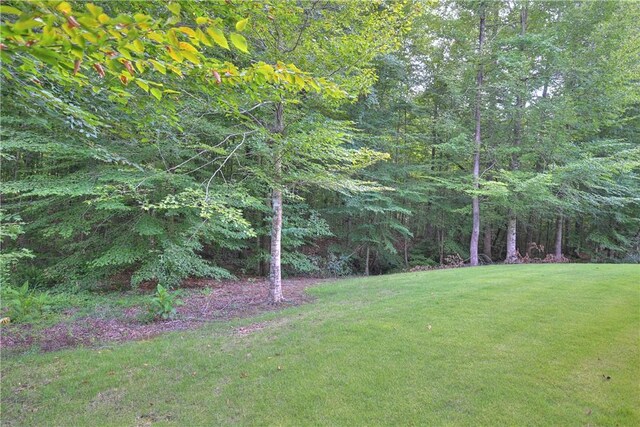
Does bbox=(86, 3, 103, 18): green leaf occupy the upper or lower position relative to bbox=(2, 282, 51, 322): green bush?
upper

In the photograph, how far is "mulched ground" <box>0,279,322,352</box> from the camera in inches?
193

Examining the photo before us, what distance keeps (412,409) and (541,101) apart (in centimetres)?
1415

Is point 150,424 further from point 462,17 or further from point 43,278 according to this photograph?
point 462,17

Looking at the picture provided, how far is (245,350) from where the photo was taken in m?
4.34

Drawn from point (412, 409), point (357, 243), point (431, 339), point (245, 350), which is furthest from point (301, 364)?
point (357, 243)

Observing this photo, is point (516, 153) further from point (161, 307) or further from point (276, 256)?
point (161, 307)

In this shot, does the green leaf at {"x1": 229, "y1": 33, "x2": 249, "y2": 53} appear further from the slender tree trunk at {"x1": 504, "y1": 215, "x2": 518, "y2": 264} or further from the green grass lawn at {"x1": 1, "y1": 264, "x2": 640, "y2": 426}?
the slender tree trunk at {"x1": 504, "y1": 215, "x2": 518, "y2": 264}

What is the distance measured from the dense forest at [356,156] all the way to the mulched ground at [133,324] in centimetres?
71

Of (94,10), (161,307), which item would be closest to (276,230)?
(161,307)

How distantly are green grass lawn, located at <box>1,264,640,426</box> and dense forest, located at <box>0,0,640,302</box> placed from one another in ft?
6.32

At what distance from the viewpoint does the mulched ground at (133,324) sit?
491cm

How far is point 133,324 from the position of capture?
227 inches

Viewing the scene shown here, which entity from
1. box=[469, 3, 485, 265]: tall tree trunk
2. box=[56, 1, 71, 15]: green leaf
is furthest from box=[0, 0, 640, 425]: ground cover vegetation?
box=[469, 3, 485, 265]: tall tree trunk

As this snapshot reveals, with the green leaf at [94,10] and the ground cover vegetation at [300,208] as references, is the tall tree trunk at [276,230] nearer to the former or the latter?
the ground cover vegetation at [300,208]
